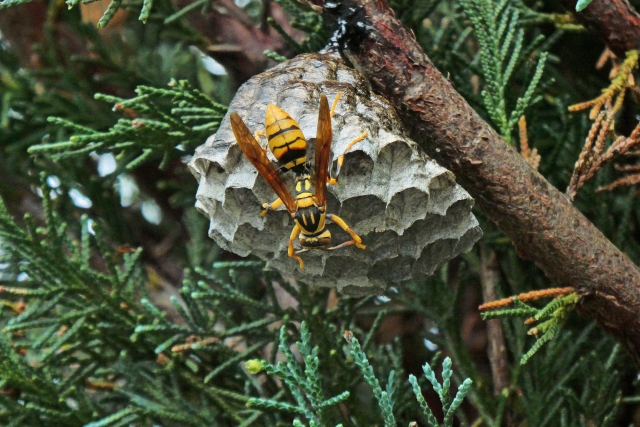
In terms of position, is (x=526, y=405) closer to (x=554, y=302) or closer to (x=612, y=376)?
(x=612, y=376)

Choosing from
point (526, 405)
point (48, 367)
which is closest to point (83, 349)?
point (48, 367)

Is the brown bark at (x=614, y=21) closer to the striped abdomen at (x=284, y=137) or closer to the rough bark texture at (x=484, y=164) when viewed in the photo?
the rough bark texture at (x=484, y=164)

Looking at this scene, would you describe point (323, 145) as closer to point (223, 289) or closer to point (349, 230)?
point (349, 230)

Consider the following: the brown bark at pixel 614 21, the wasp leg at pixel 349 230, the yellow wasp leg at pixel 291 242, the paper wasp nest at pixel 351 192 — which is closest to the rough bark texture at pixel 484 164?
the paper wasp nest at pixel 351 192

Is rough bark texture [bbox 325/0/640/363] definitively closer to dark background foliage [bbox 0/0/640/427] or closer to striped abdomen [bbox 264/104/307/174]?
A: striped abdomen [bbox 264/104/307/174]

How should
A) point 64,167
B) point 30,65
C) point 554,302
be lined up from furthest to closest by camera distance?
point 30,65 < point 64,167 < point 554,302

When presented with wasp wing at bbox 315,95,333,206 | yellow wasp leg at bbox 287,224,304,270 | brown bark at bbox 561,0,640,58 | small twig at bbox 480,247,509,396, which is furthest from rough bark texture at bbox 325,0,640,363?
small twig at bbox 480,247,509,396
